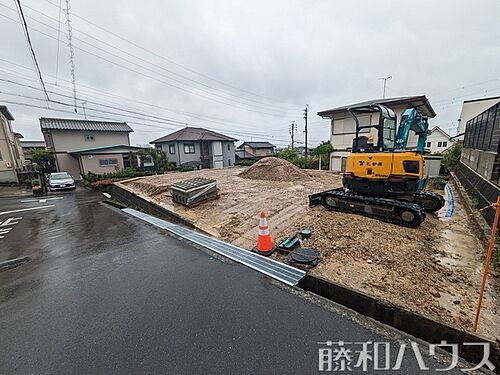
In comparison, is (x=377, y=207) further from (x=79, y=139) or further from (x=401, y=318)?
(x=79, y=139)

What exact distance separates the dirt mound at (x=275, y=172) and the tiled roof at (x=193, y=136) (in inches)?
549

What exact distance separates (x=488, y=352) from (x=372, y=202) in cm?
365

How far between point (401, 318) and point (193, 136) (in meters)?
27.1

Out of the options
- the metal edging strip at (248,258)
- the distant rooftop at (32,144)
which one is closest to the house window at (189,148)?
the metal edging strip at (248,258)

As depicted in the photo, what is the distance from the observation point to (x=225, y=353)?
6.42 feet

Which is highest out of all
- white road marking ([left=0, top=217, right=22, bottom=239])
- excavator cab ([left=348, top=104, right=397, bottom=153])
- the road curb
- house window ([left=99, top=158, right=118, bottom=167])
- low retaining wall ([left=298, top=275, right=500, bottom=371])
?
excavator cab ([left=348, top=104, right=397, bottom=153])

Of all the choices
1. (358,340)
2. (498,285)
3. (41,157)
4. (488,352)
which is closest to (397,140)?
(498,285)

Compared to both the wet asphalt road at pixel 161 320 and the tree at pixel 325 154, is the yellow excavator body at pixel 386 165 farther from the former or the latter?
the tree at pixel 325 154

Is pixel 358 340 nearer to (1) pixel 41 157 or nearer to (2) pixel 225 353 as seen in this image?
(2) pixel 225 353

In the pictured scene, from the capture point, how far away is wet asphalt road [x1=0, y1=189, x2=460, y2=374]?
6.23ft

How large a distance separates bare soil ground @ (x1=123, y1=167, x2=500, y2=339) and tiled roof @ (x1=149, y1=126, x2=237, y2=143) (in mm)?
20900

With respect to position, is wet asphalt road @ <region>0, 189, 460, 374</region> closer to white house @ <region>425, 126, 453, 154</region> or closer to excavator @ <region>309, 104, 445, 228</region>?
excavator @ <region>309, 104, 445, 228</region>

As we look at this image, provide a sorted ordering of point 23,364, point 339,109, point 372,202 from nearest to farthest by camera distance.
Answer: point 23,364
point 372,202
point 339,109

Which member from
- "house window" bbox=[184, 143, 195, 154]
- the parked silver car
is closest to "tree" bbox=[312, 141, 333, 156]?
"house window" bbox=[184, 143, 195, 154]
